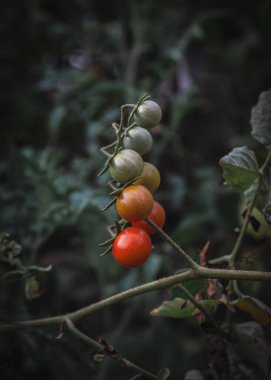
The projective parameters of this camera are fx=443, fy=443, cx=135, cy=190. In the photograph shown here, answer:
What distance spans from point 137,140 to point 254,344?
1.37 ft

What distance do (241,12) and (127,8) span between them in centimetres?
44

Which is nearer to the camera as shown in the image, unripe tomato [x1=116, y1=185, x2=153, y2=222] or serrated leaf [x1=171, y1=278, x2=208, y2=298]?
unripe tomato [x1=116, y1=185, x2=153, y2=222]

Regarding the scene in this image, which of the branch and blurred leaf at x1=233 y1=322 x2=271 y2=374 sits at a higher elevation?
the branch

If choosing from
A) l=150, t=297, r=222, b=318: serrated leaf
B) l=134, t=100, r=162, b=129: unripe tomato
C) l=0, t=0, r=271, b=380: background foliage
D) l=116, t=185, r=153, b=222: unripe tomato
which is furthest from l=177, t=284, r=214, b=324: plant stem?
l=0, t=0, r=271, b=380: background foliage

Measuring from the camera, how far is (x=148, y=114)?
605 mm

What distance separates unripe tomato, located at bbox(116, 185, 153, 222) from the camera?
0.57 meters

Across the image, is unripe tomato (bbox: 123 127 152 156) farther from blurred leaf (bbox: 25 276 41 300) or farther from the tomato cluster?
blurred leaf (bbox: 25 276 41 300)

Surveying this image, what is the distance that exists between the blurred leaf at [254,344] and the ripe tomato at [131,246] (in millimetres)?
282

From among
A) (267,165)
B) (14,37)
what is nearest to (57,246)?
(14,37)

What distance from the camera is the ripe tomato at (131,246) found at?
1.93 ft

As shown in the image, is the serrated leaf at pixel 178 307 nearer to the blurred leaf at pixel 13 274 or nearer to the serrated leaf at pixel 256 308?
the serrated leaf at pixel 256 308

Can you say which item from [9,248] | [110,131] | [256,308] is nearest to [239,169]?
[256,308]

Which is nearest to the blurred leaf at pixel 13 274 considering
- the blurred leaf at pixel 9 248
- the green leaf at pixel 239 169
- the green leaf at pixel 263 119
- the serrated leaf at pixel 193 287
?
the blurred leaf at pixel 9 248

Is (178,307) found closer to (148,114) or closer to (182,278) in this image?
(182,278)
